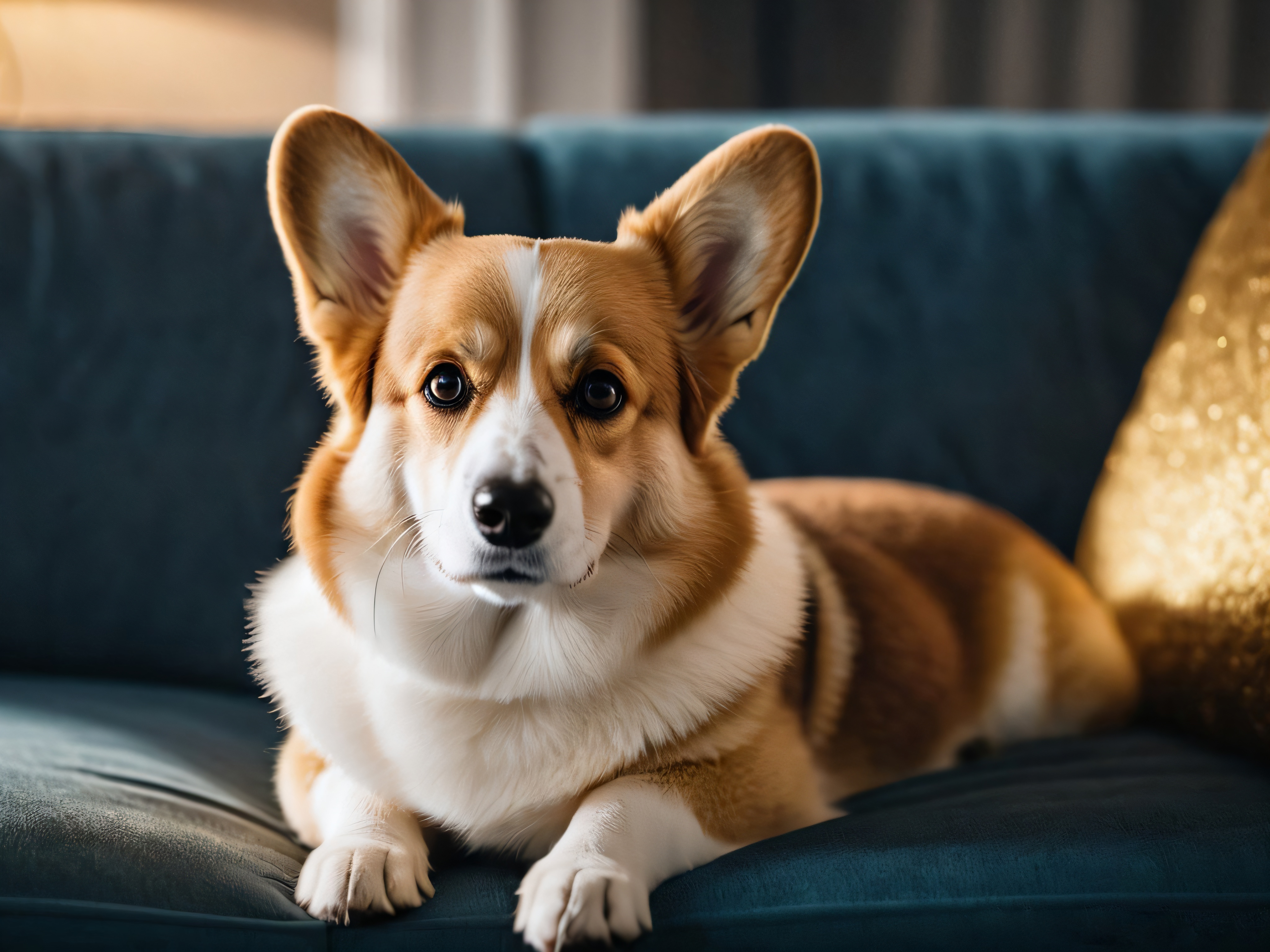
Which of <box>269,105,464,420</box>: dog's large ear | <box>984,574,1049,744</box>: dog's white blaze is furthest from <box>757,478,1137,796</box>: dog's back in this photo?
<box>269,105,464,420</box>: dog's large ear

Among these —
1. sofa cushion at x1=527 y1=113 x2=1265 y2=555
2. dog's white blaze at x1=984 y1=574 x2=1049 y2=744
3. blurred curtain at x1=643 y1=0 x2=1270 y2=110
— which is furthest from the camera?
blurred curtain at x1=643 y1=0 x2=1270 y2=110

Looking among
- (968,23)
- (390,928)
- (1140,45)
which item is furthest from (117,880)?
(1140,45)

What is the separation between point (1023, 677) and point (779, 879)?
0.81 m

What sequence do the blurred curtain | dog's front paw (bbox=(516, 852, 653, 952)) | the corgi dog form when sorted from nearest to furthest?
dog's front paw (bbox=(516, 852, 653, 952)), the corgi dog, the blurred curtain

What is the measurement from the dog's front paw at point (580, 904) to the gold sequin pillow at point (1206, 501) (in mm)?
882

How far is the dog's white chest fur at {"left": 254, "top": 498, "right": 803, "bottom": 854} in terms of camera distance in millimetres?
Result: 1002

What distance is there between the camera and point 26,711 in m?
1.24

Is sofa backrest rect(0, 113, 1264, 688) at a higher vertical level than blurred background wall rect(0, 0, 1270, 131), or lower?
lower

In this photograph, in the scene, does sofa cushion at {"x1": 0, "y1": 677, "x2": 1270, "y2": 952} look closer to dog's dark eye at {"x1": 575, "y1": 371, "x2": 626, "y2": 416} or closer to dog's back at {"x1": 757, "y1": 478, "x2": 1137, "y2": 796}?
dog's back at {"x1": 757, "y1": 478, "x2": 1137, "y2": 796}

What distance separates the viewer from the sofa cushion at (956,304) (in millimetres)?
1707

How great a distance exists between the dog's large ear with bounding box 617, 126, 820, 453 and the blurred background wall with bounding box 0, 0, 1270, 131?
172 cm

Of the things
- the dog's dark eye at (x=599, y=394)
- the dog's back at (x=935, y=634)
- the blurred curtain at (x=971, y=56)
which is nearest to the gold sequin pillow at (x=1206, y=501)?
the dog's back at (x=935, y=634)

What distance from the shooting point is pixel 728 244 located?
1087mm

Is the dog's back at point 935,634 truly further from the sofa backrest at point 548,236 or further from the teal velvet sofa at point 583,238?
the sofa backrest at point 548,236
